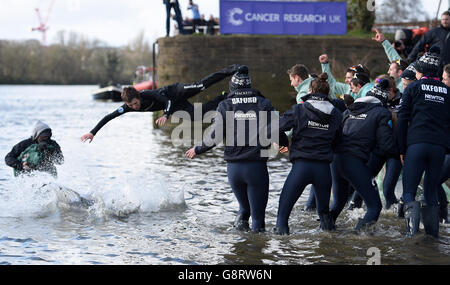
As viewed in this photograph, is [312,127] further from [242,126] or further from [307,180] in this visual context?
[242,126]

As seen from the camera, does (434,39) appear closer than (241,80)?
No

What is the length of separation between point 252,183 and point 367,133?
1.48 m

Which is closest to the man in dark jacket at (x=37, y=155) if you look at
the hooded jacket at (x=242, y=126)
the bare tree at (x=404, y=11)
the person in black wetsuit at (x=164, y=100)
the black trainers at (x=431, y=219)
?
the person in black wetsuit at (x=164, y=100)

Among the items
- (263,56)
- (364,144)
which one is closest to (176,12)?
(263,56)

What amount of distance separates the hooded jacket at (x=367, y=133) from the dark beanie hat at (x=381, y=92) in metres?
0.23

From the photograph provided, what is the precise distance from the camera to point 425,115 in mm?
7414

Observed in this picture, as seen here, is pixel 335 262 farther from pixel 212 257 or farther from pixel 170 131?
pixel 170 131

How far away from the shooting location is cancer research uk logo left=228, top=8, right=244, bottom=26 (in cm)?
2381

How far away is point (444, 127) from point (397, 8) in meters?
42.6

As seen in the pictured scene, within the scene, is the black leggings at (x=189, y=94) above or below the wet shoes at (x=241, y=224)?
above

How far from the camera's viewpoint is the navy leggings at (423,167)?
7.37m

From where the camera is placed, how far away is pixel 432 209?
755 centimetres

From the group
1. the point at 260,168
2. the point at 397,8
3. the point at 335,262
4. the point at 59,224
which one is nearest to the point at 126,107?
the point at 59,224

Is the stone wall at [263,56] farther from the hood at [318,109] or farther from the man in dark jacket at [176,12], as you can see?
the hood at [318,109]
